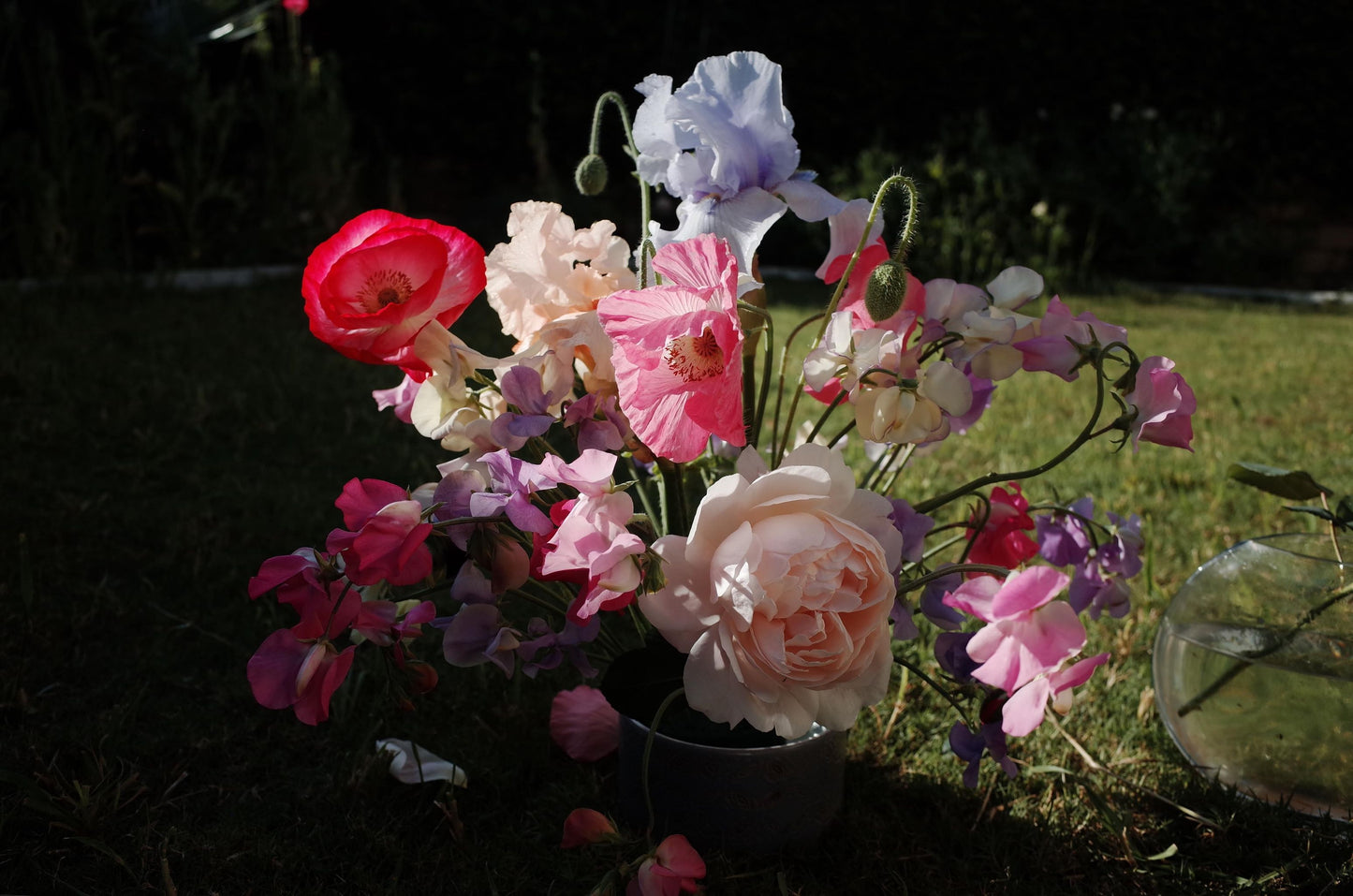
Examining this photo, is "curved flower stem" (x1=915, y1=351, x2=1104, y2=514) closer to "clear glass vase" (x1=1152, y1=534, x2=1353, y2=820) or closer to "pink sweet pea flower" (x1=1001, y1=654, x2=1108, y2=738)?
"pink sweet pea flower" (x1=1001, y1=654, x2=1108, y2=738)

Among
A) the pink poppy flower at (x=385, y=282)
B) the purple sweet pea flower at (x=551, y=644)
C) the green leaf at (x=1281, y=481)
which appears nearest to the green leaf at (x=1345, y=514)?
the green leaf at (x=1281, y=481)

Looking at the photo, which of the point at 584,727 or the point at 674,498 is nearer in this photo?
the point at 674,498

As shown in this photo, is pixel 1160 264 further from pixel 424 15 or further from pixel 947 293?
pixel 947 293

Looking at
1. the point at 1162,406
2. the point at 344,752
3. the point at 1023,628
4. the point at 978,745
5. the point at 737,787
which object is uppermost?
the point at 1162,406

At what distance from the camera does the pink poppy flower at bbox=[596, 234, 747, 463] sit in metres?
0.77

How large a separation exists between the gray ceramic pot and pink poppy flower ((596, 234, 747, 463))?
412 mm

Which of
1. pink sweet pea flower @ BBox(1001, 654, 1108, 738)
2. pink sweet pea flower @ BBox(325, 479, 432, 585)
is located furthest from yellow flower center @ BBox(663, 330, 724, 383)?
pink sweet pea flower @ BBox(1001, 654, 1108, 738)

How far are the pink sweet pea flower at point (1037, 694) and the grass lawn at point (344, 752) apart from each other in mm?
414

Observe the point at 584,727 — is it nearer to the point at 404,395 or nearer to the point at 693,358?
the point at 404,395

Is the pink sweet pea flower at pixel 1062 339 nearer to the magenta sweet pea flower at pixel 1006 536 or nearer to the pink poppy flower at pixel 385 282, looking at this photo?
the magenta sweet pea flower at pixel 1006 536

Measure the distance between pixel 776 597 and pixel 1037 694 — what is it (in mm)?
210

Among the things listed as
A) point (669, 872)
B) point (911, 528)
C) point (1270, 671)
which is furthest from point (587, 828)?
point (1270, 671)

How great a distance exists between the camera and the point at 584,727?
1.33 m

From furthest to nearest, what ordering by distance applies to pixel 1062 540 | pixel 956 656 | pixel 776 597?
pixel 1062 540, pixel 956 656, pixel 776 597
